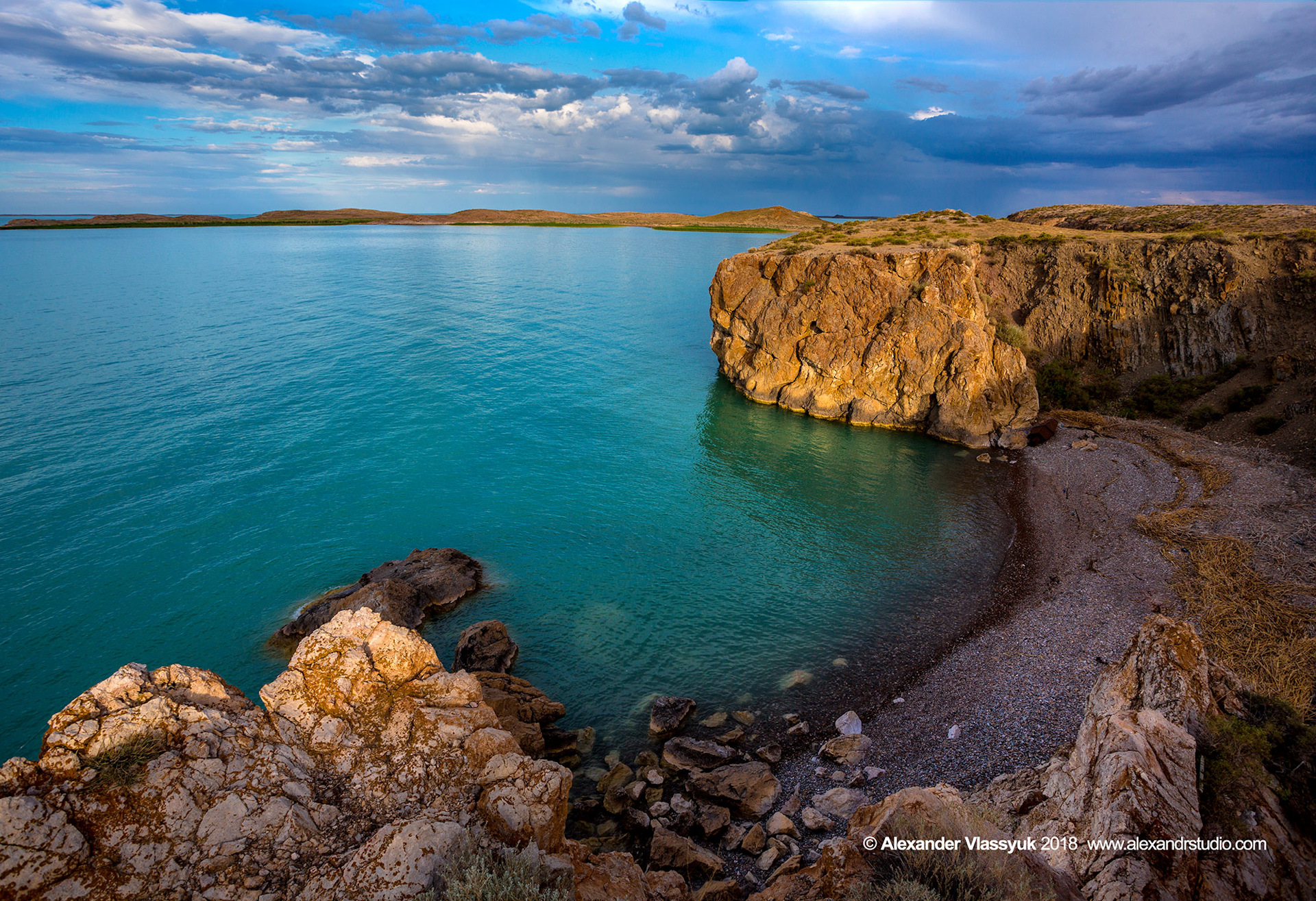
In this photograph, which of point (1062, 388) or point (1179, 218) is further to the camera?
point (1179, 218)

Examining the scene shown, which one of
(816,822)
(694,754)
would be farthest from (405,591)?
(816,822)

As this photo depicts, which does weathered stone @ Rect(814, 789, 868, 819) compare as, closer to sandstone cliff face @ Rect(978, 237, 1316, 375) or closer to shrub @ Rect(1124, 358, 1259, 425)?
shrub @ Rect(1124, 358, 1259, 425)

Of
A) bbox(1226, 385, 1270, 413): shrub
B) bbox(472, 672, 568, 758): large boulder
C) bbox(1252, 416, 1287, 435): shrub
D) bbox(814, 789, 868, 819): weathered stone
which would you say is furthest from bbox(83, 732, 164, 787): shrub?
bbox(1226, 385, 1270, 413): shrub

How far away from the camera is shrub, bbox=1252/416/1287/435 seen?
119 ft

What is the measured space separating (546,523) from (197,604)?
15.0 m

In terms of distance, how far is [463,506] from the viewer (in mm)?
33188

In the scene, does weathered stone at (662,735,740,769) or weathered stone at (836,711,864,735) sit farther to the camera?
weathered stone at (836,711,864,735)

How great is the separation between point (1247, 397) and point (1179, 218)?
33.3 m

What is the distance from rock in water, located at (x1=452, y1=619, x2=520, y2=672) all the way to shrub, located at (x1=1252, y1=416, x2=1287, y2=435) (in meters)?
45.9

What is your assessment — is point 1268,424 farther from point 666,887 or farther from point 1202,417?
point 666,887

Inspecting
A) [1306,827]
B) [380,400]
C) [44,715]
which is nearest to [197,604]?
[44,715]

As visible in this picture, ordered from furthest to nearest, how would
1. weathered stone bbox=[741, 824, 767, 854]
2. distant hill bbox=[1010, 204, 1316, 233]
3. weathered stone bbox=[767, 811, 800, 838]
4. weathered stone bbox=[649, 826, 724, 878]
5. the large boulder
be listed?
distant hill bbox=[1010, 204, 1316, 233]
the large boulder
weathered stone bbox=[767, 811, 800, 838]
weathered stone bbox=[741, 824, 767, 854]
weathered stone bbox=[649, 826, 724, 878]

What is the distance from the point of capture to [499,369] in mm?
56312

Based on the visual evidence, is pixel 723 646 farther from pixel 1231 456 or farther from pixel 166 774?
pixel 1231 456
